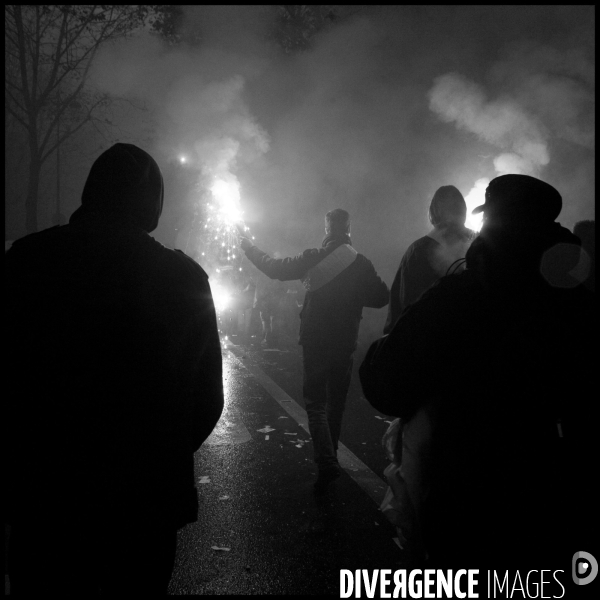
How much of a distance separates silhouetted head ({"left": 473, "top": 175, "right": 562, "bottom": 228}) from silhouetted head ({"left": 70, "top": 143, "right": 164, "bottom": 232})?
1434 millimetres

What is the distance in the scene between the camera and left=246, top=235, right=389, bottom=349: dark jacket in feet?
13.0

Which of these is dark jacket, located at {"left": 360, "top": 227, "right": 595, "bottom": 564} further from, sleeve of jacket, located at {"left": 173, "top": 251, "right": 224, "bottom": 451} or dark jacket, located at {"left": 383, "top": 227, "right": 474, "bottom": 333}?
dark jacket, located at {"left": 383, "top": 227, "right": 474, "bottom": 333}

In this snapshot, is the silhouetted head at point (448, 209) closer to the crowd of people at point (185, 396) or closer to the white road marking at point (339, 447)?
the crowd of people at point (185, 396)

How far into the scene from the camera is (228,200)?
5465 mm

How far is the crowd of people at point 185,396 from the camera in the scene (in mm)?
1453

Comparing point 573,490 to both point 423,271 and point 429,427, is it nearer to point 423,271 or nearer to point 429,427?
point 429,427

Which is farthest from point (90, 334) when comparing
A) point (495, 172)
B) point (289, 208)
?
point (289, 208)

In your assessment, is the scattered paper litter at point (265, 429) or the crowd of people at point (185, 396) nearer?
the crowd of people at point (185, 396)

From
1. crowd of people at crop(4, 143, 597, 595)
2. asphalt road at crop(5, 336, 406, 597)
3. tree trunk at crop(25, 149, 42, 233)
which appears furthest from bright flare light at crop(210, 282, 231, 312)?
crowd of people at crop(4, 143, 597, 595)

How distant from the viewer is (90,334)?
1536 millimetres

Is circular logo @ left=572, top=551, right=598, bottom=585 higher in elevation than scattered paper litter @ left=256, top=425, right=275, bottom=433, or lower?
lower

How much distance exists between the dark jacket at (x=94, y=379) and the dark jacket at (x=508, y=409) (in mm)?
1014

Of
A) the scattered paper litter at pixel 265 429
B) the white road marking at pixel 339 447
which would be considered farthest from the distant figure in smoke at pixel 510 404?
the scattered paper litter at pixel 265 429

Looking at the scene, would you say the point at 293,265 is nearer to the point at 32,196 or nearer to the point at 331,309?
the point at 331,309
